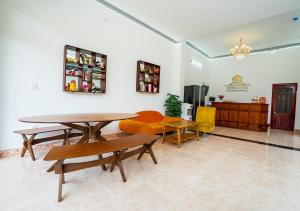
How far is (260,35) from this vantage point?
18.5 feet

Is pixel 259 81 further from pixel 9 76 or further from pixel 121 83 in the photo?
pixel 9 76

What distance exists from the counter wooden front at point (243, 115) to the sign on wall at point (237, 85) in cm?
155

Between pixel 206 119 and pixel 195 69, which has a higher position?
pixel 195 69

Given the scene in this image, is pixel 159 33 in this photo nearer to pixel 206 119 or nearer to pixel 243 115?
pixel 206 119

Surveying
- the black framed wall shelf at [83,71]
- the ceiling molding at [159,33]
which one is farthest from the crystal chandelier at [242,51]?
the black framed wall shelf at [83,71]

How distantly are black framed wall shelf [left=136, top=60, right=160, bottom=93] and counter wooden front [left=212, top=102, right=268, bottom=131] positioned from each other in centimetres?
367

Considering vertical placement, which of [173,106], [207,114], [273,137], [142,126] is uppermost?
[173,106]

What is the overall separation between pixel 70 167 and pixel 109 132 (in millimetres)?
2373

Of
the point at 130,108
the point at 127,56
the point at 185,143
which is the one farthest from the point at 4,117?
the point at 185,143

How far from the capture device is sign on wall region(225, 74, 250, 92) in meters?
7.55

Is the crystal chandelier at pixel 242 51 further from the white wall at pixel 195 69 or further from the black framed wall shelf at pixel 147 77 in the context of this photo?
the black framed wall shelf at pixel 147 77

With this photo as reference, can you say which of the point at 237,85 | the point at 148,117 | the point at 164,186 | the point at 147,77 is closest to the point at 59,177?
the point at 164,186

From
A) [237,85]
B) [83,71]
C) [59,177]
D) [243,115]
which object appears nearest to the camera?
[59,177]

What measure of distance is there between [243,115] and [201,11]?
460 cm
